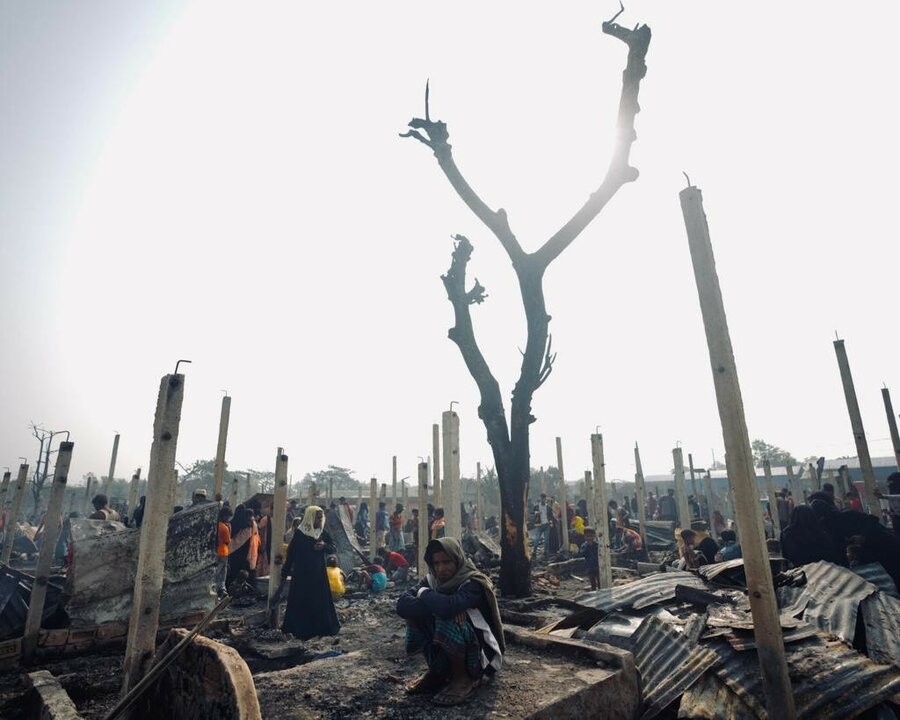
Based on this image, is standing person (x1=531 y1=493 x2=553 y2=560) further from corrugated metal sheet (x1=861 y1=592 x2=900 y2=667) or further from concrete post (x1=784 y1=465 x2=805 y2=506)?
corrugated metal sheet (x1=861 y1=592 x2=900 y2=667)

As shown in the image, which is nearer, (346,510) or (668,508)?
(346,510)

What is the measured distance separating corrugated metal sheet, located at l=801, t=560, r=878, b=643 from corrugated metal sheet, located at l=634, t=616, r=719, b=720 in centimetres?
122

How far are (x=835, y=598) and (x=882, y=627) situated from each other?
Answer: 0.48m

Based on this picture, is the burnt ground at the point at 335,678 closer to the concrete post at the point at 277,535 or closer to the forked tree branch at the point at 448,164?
the concrete post at the point at 277,535

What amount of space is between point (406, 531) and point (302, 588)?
1403 cm

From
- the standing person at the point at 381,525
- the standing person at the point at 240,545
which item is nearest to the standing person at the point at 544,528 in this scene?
the standing person at the point at 381,525

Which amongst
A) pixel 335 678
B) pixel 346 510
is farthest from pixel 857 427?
pixel 346 510

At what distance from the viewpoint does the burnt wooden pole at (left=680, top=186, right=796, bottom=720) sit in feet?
11.0

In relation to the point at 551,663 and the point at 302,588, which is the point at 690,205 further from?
the point at 302,588

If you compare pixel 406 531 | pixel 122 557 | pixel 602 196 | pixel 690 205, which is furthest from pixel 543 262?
pixel 406 531

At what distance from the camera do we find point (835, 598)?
5.30 m

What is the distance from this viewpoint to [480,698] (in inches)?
153

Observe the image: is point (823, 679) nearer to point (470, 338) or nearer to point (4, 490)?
point (470, 338)

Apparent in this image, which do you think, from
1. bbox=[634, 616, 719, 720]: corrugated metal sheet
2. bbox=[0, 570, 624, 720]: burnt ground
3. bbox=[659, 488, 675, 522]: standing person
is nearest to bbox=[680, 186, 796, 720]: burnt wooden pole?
bbox=[634, 616, 719, 720]: corrugated metal sheet
